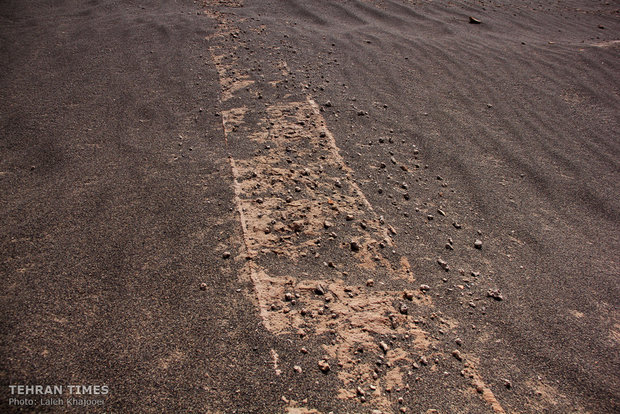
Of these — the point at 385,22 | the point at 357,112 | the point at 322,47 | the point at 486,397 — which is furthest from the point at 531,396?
the point at 385,22

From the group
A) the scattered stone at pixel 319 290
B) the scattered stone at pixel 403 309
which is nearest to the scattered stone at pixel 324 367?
the scattered stone at pixel 319 290

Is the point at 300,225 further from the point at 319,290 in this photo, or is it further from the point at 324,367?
the point at 324,367

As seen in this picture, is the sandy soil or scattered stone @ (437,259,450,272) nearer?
the sandy soil

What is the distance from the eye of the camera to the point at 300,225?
2.20 meters

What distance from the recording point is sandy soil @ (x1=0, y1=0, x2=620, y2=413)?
60.7 inches

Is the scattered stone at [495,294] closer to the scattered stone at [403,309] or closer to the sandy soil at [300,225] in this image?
the sandy soil at [300,225]

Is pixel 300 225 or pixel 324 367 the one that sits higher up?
pixel 300 225

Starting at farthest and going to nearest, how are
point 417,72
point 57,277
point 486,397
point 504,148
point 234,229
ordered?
1. point 417,72
2. point 504,148
3. point 234,229
4. point 57,277
5. point 486,397

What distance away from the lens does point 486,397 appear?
1.54 meters

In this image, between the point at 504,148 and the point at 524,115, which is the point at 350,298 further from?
the point at 524,115

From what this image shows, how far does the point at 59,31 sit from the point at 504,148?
4.85 meters

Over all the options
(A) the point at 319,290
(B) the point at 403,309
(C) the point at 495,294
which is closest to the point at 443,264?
(C) the point at 495,294

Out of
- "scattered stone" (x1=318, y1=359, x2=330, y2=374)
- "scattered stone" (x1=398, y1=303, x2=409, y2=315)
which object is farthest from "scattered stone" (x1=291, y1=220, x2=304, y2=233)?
"scattered stone" (x1=318, y1=359, x2=330, y2=374)

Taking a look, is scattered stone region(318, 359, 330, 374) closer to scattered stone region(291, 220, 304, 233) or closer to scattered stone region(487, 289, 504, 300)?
scattered stone region(291, 220, 304, 233)
